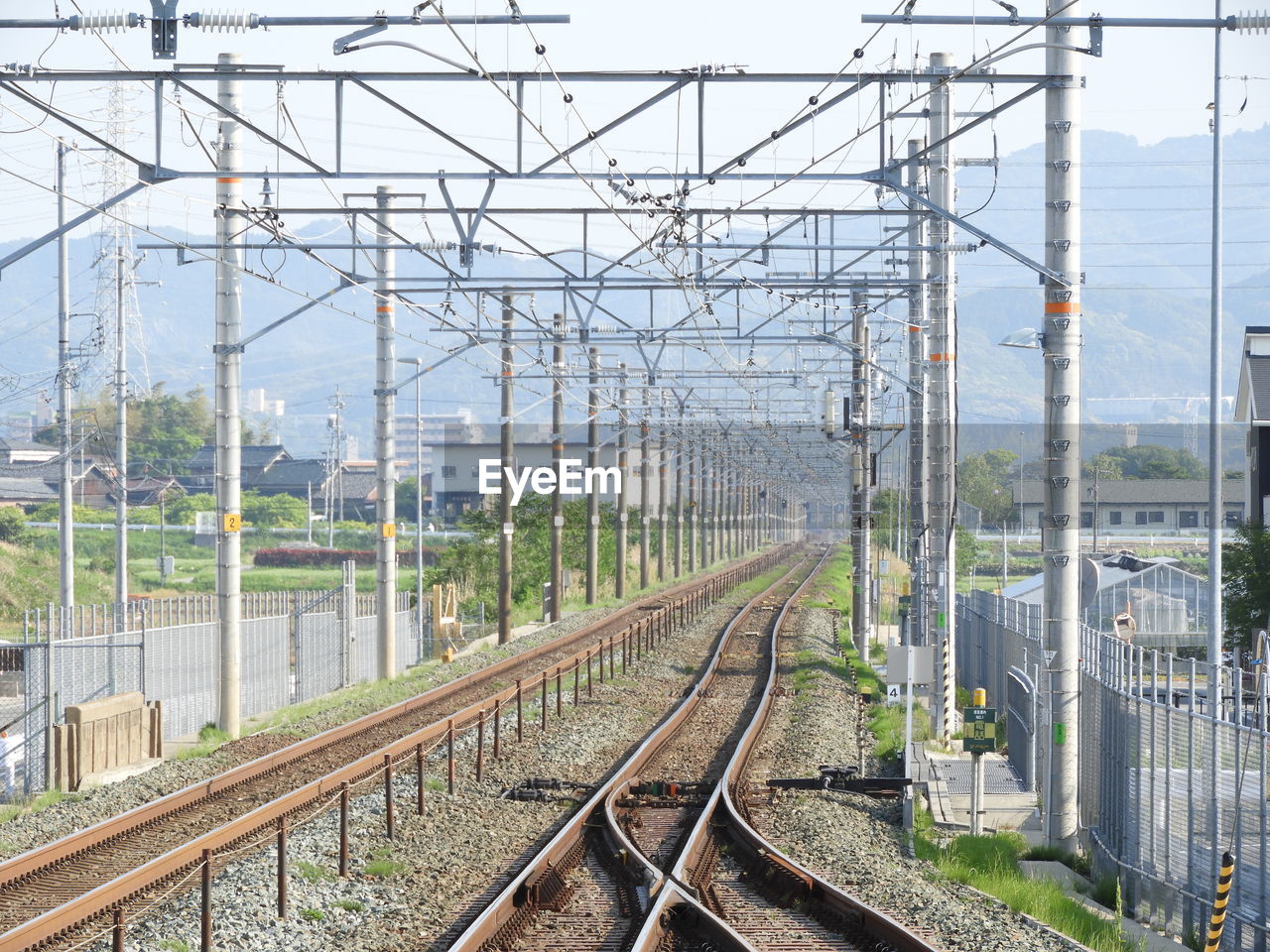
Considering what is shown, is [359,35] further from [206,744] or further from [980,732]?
[206,744]

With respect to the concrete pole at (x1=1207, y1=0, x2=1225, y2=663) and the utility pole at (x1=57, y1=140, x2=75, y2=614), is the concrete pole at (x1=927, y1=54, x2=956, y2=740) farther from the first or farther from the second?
the utility pole at (x1=57, y1=140, x2=75, y2=614)

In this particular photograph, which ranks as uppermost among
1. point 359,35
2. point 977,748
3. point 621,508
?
point 359,35

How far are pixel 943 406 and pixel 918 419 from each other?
9.41 ft

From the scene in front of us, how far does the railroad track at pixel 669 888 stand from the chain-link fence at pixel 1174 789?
2.66 meters

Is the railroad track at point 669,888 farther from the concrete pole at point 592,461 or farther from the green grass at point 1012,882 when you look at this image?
the concrete pole at point 592,461

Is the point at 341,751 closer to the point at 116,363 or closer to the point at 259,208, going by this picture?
the point at 259,208

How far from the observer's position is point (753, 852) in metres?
12.3

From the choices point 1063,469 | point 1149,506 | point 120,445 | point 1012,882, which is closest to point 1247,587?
point 1063,469

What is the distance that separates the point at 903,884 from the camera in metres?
11.0

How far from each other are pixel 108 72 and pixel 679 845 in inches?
313

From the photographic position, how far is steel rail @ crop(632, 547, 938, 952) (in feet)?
30.0

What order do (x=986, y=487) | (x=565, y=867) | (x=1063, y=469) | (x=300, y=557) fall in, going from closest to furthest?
1. (x=565, y=867)
2. (x=1063, y=469)
3. (x=300, y=557)
4. (x=986, y=487)

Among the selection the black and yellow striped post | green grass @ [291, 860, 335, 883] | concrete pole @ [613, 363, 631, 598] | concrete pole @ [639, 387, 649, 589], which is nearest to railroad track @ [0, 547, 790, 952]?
green grass @ [291, 860, 335, 883]

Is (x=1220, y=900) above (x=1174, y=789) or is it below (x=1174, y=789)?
below
